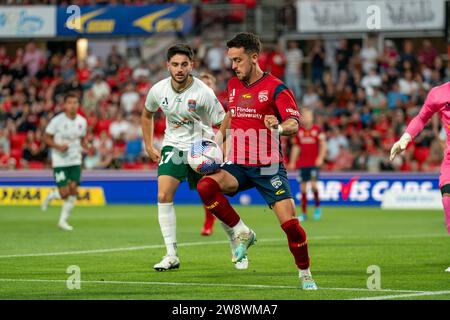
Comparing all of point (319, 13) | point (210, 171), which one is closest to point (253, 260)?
point (210, 171)

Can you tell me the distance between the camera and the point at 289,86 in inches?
1334

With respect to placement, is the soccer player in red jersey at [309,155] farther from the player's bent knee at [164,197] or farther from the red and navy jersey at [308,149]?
the player's bent knee at [164,197]

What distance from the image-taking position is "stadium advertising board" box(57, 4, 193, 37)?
119 ft

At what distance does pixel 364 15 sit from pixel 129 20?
317 inches

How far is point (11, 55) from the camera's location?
4025 centimetres

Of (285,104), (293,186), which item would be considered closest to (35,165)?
(293,186)

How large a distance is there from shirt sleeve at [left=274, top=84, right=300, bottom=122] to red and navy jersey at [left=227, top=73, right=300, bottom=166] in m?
0.01

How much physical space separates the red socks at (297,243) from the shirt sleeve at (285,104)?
41.5 inches

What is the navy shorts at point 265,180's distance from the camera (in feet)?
36.9

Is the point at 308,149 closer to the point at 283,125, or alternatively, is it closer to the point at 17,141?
the point at 17,141

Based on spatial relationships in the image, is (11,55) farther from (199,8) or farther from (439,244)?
(439,244)
